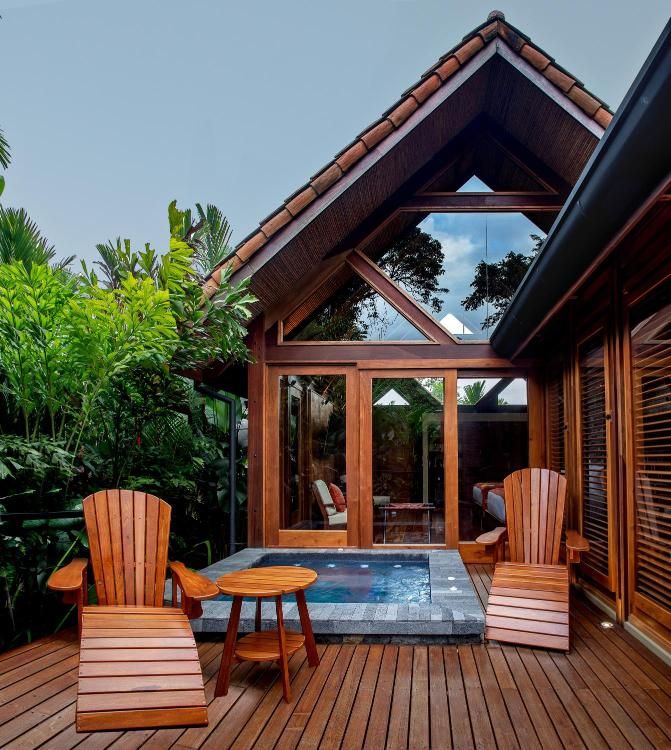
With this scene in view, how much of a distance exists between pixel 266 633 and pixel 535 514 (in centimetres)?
226

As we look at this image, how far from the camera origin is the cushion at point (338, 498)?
24.9ft

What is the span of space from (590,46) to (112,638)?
51187 mm

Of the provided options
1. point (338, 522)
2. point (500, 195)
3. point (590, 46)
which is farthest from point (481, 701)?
point (590, 46)

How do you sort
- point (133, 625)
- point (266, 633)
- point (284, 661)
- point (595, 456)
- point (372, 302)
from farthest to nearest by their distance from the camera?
1. point (372, 302)
2. point (595, 456)
3. point (266, 633)
4. point (284, 661)
5. point (133, 625)

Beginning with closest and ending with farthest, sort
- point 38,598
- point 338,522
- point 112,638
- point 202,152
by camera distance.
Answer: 1. point 112,638
2. point 38,598
3. point 338,522
4. point 202,152

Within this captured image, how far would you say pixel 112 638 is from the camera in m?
3.30

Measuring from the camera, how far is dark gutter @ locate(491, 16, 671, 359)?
2.45 meters

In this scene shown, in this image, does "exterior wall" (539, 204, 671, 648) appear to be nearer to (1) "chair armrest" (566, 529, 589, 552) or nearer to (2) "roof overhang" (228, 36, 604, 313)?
(1) "chair armrest" (566, 529, 589, 552)

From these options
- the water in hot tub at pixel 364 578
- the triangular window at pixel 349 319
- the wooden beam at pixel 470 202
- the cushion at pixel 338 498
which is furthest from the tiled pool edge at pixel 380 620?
the wooden beam at pixel 470 202

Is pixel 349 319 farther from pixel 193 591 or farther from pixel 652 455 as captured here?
pixel 193 591

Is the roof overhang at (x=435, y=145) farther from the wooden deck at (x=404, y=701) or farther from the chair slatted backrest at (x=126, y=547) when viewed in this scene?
the wooden deck at (x=404, y=701)

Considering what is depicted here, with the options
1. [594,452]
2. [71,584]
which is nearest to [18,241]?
[71,584]

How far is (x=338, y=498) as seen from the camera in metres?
7.60

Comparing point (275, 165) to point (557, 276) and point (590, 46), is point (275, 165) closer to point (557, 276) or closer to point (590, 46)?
point (590, 46)
